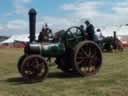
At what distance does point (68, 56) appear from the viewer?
48.2 ft

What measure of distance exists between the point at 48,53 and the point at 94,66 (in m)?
1.90

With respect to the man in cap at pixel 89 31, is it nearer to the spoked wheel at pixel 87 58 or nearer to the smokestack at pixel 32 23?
the spoked wheel at pixel 87 58

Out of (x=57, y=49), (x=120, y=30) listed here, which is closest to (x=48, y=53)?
(x=57, y=49)

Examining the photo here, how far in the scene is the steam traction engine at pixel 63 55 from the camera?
13625mm

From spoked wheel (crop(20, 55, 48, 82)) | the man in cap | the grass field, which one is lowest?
the grass field

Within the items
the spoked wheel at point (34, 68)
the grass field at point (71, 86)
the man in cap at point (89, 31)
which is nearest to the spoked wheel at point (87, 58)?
the grass field at point (71, 86)

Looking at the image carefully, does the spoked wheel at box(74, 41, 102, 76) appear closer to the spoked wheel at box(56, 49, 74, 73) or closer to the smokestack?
the spoked wheel at box(56, 49, 74, 73)

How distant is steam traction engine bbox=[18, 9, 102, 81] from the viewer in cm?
1362

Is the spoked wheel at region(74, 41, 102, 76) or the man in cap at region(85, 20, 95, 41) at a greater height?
the man in cap at region(85, 20, 95, 41)

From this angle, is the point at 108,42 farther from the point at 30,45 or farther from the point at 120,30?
the point at 120,30

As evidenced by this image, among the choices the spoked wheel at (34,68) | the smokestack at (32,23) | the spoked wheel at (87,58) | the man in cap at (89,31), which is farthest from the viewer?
the man in cap at (89,31)

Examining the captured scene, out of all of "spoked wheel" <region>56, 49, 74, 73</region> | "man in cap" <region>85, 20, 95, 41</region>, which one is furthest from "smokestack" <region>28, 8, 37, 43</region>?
"man in cap" <region>85, 20, 95, 41</region>

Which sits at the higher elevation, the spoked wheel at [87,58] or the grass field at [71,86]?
the spoked wheel at [87,58]

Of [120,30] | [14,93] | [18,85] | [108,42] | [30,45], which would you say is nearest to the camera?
[14,93]
